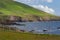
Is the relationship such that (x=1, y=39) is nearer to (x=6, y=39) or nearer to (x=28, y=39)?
(x=6, y=39)

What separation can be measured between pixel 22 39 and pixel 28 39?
37.6 inches

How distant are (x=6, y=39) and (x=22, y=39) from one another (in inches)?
99.2

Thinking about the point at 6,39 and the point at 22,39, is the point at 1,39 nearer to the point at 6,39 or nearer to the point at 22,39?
the point at 6,39

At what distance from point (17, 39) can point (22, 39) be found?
2.98 ft

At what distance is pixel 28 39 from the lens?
35.0 m

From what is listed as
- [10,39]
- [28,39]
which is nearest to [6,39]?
[10,39]

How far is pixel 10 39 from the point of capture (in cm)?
3422

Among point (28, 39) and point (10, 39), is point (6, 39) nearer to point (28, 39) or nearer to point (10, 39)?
point (10, 39)

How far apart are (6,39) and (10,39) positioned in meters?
0.62

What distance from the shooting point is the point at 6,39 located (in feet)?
112

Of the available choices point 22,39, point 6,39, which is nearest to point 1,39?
point 6,39

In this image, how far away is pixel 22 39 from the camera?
114ft

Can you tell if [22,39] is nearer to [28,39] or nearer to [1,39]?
[28,39]

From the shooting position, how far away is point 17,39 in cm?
3431
